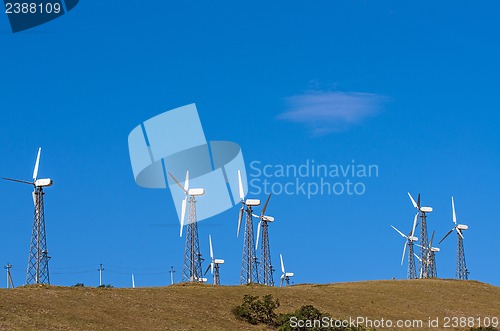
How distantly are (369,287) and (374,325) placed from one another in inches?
1108

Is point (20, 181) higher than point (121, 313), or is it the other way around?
point (20, 181)

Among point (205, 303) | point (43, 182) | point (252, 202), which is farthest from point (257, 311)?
point (252, 202)

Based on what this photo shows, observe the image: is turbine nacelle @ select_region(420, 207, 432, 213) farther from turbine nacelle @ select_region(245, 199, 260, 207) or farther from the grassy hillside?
turbine nacelle @ select_region(245, 199, 260, 207)

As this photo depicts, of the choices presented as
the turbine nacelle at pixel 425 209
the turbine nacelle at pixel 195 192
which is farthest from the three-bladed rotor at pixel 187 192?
the turbine nacelle at pixel 425 209

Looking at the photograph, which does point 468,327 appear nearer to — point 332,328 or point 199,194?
point 332,328

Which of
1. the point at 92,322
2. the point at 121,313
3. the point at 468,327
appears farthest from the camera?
the point at 468,327

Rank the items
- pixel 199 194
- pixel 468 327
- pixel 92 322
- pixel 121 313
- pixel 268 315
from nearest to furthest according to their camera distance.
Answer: pixel 92 322, pixel 121 313, pixel 268 315, pixel 468 327, pixel 199 194

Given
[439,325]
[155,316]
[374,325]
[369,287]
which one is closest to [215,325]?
[155,316]

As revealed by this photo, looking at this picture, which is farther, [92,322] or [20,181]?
[20,181]

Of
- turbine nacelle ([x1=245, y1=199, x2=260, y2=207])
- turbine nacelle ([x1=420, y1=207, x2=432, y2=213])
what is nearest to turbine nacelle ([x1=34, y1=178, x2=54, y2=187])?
turbine nacelle ([x1=245, y1=199, x2=260, y2=207])

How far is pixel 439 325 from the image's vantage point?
380 ft

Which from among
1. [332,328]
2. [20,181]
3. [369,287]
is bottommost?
[332,328]

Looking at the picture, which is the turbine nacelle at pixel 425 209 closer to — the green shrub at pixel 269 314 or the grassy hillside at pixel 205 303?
the grassy hillside at pixel 205 303

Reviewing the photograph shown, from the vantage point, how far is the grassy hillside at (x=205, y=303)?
304 feet
